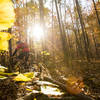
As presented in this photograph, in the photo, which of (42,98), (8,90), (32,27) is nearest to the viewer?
(42,98)

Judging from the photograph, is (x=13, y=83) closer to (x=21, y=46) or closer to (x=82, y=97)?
(x=82, y=97)

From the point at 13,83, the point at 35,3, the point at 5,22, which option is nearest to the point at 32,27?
the point at 35,3

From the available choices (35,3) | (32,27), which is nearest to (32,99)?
(35,3)

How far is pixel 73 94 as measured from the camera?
66 cm

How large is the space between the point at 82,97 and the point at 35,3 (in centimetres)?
894

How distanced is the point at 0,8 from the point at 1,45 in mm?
95

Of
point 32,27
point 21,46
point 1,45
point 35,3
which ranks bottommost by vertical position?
point 1,45

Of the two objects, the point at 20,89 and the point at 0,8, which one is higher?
the point at 0,8

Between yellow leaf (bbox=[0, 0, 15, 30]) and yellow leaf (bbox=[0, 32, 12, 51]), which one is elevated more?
yellow leaf (bbox=[0, 0, 15, 30])

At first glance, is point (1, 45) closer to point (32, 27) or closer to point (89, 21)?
point (32, 27)

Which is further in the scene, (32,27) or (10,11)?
(32,27)

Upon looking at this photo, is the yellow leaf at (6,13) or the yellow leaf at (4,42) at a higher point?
the yellow leaf at (6,13)

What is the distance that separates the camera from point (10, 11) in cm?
25

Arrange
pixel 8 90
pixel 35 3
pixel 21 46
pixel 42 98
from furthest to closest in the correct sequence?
pixel 35 3 → pixel 21 46 → pixel 8 90 → pixel 42 98
